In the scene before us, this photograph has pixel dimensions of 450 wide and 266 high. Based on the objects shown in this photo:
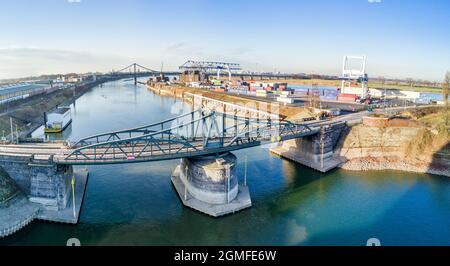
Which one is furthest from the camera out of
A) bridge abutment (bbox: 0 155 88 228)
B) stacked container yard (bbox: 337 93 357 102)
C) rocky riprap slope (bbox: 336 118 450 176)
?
stacked container yard (bbox: 337 93 357 102)

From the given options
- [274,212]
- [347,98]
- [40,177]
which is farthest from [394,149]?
[40,177]

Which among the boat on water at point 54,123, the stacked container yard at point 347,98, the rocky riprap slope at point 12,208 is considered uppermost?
the stacked container yard at point 347,98

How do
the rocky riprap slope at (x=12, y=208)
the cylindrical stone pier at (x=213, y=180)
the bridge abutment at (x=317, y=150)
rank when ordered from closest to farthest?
the rocky riprap slope at (x=12, y=208) < the cylindrical stone pier at (x=213, y=180) < the bridge abutment at (x=317, y=150)

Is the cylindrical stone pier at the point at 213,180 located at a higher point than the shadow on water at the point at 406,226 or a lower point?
higher

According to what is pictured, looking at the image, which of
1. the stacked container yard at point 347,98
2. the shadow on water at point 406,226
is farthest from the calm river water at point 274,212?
the stacked container yard at point 347,98

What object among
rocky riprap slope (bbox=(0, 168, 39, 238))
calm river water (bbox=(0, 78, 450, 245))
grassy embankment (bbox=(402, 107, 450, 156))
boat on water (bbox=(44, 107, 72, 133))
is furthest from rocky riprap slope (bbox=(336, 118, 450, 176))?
boat on water (bbox=(44, 107, 72, 133))

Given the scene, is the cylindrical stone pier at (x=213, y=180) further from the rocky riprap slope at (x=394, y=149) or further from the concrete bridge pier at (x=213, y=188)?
the rocky riprap slope at (x=394, y=149)

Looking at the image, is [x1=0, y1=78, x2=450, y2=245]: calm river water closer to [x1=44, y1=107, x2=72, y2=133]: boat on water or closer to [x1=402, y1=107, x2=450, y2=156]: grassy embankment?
[x1=402, y1=107, x2=450, y2=156]: grassy embankment
